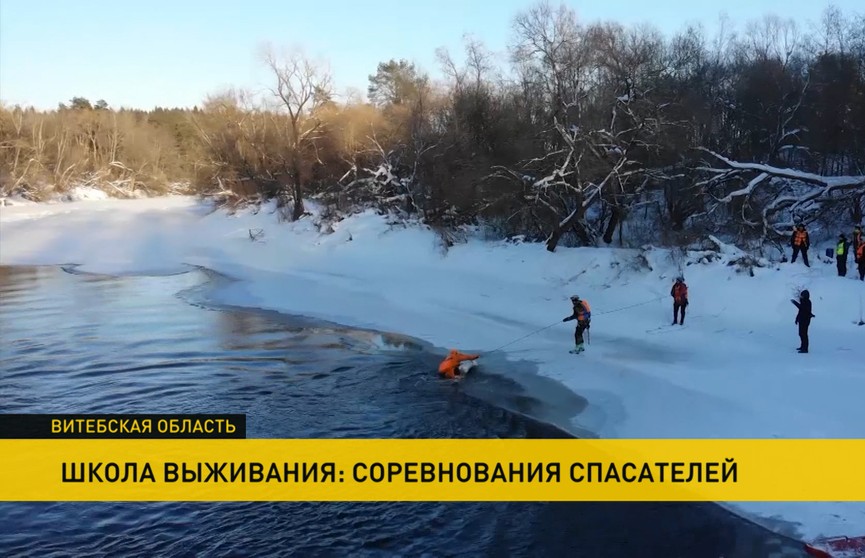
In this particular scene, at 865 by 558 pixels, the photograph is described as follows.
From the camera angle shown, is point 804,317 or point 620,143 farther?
point 620,143

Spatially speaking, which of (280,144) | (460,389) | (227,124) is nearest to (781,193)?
(460,389)

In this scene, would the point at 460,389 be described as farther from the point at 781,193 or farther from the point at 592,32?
the point at 592,32

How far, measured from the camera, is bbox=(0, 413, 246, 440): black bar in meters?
12.0

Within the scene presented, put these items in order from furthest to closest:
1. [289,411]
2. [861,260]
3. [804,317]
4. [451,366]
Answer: [861,260] → [451,366] → [804,317] → [289,411]

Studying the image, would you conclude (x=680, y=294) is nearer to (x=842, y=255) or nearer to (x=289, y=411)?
(x=842, y=255)

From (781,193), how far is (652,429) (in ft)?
56.3

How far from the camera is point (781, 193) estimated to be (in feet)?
83.3

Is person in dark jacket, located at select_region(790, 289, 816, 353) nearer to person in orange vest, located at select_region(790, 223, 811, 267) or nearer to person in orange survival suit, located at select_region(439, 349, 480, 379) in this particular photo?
person in orange vest, located at select_region(790, 223, 811, 267)

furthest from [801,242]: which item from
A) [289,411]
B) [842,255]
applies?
[289,411]
